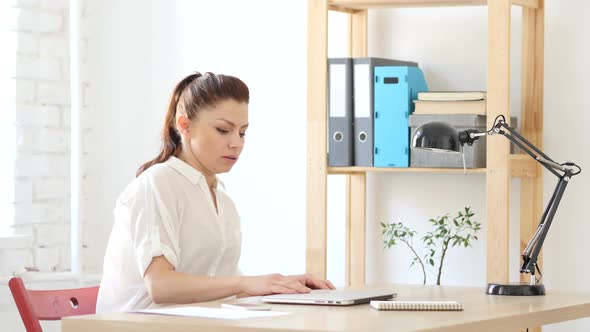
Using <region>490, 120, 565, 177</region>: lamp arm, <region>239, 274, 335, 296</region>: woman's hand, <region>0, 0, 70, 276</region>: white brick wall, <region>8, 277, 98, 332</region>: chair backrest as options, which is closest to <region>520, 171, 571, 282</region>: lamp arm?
<region>490, 120, 565, 177</region>: lamp arm

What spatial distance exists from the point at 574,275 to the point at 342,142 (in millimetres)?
882

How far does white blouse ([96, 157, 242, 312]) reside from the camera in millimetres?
2688

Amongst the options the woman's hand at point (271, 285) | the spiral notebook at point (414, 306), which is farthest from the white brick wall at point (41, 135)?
the spiral notebook at point (414, 306)

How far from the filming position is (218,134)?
2.86 meters

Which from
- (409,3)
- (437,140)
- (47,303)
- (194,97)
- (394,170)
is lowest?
(47,303)

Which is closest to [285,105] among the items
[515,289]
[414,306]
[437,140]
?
[437,140]

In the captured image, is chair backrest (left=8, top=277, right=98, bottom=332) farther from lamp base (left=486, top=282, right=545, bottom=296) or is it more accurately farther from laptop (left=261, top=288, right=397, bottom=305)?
lamp base (left=486, top=282, right=545, bottom=296)

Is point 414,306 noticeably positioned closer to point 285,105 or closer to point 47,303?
point 47,303

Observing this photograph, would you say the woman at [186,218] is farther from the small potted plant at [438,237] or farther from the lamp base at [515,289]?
the small potted plant at [438,237]

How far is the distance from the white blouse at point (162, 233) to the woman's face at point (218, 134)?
0.19ft

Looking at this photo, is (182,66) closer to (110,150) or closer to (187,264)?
(110,150)

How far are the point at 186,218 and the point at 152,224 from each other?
0.15m

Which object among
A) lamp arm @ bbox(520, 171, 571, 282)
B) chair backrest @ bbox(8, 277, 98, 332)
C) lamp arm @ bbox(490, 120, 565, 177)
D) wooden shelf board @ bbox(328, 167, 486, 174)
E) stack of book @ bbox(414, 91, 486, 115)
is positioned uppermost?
stack of book @ bbox(414, 91, 486, 115)

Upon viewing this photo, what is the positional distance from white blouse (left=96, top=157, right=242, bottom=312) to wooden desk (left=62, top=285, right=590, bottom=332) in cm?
29
